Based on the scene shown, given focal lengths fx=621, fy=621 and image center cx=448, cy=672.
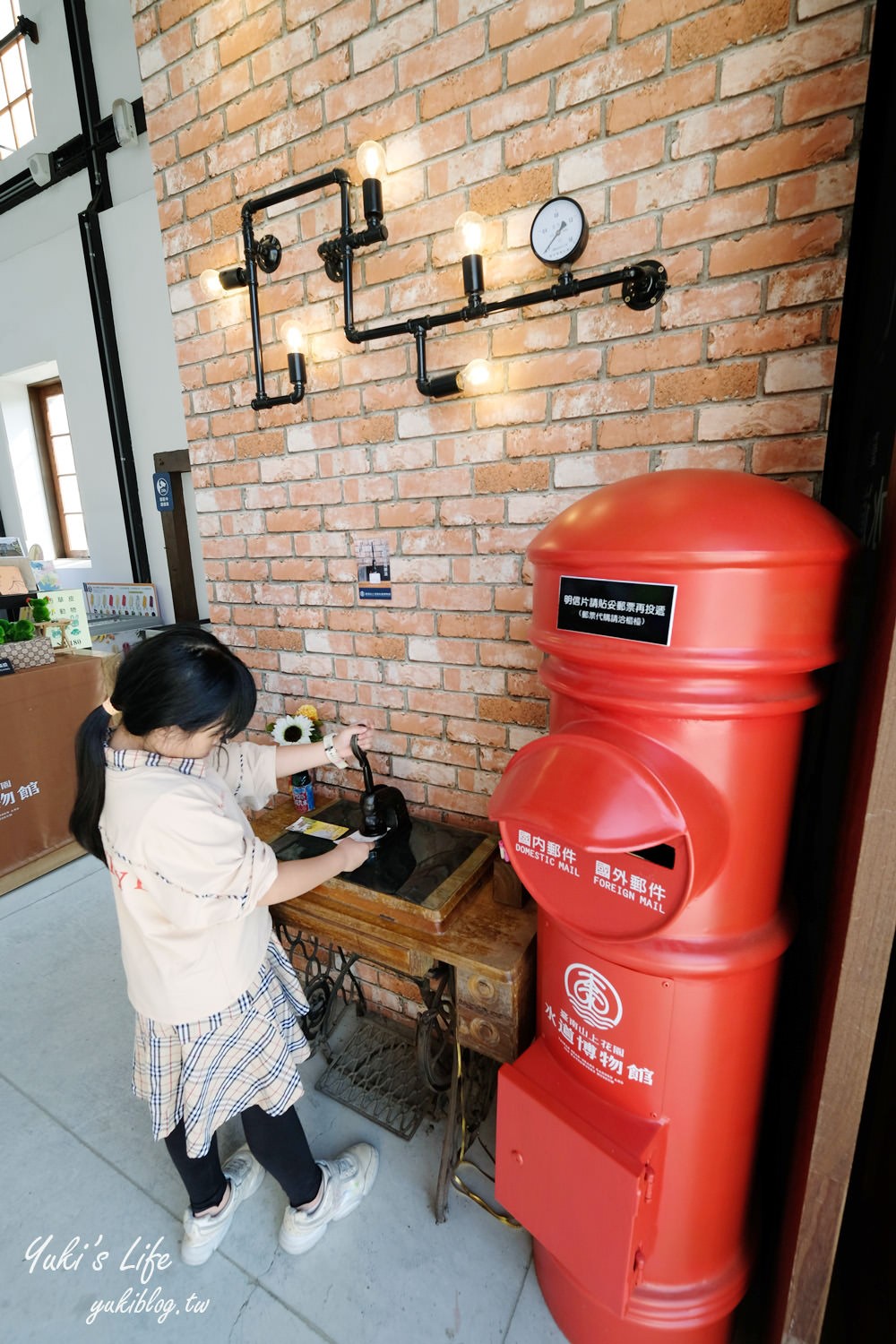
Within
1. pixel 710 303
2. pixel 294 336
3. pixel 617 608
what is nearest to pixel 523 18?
pixel 710 303

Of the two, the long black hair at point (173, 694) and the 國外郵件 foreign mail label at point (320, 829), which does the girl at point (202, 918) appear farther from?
the 國外郵件 foreign mail label at point (320, 829)

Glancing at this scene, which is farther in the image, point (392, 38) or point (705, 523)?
point (392, 38)

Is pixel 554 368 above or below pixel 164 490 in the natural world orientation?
above

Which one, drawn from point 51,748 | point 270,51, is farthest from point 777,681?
point 51,748

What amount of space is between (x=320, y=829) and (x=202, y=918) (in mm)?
571

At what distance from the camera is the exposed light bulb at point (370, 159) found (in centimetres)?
142

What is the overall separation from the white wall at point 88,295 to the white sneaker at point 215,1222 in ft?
12.9

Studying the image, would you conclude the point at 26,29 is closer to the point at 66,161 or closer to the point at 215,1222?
the point at 66,161

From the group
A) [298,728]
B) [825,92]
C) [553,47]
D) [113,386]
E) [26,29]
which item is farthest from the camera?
[113,386]

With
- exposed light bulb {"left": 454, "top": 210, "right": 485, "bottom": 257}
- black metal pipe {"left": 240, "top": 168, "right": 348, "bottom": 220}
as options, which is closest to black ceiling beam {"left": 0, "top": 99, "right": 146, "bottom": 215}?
black metal pipe {"left": 240, "top": 168, "right": 348, "bottom": 220}

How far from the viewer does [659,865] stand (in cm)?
82

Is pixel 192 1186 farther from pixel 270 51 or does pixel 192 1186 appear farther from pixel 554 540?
pixel 270 51

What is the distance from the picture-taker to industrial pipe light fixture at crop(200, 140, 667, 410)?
122 cm

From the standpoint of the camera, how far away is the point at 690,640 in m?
0.76
